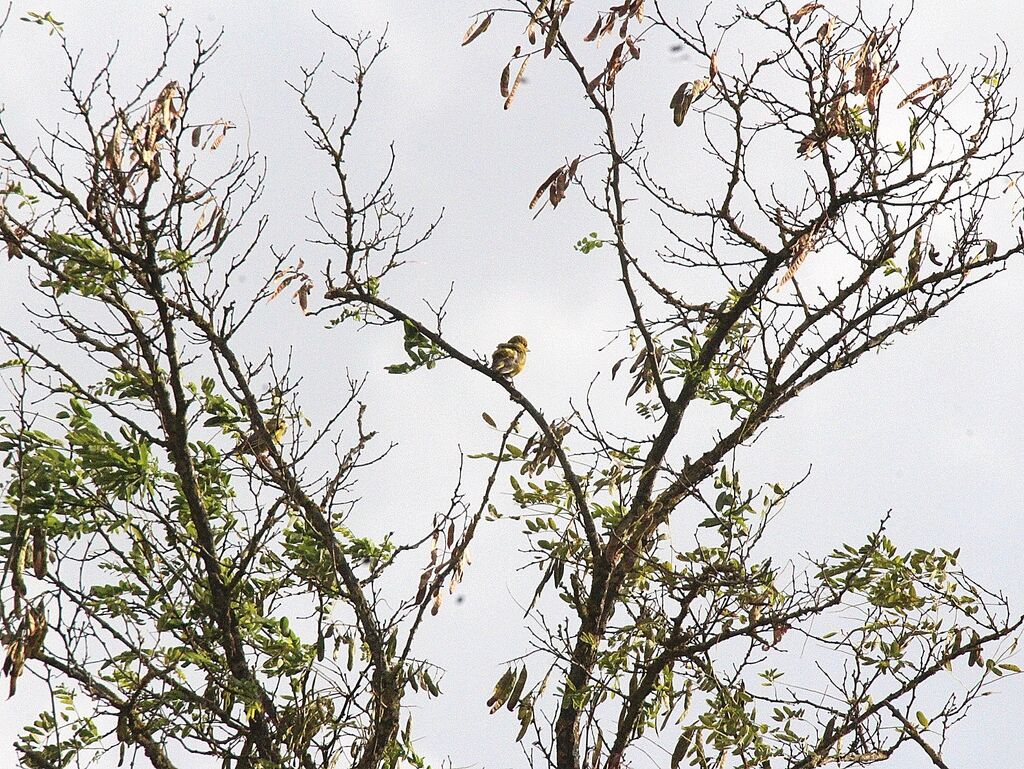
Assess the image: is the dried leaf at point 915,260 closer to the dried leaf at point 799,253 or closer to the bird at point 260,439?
the dried leaf at point 799,253

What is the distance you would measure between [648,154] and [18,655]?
4.11 meters

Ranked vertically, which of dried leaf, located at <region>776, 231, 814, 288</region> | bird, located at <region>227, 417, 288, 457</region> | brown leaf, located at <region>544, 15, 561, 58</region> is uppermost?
brown leaf, located at <region>544, 15, 561, 58</region>

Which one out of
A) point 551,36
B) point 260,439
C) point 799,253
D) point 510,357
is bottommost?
point 260,439

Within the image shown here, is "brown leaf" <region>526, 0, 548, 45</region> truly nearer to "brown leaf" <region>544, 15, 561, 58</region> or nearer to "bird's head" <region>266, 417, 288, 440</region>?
"brown leaf" <region>544, 15, 561, 58</region>

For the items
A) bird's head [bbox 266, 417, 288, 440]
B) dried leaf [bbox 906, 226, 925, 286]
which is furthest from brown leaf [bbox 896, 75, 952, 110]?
bird's head [bbox 266, 417, 288, 440]

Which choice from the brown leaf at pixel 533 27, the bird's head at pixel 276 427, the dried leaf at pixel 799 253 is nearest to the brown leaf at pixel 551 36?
the brown leaf at pixel 533 27

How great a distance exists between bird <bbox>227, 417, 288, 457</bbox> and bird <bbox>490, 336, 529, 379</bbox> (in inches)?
47.5

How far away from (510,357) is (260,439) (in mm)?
2305

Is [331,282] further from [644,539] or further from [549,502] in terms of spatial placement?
[644,539]

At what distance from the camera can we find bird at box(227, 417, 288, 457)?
6707mm

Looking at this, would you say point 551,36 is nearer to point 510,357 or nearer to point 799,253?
point 799,253

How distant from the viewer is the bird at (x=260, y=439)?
6.71 m

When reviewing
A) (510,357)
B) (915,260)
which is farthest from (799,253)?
(510,357)

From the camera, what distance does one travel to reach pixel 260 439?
264 inches
